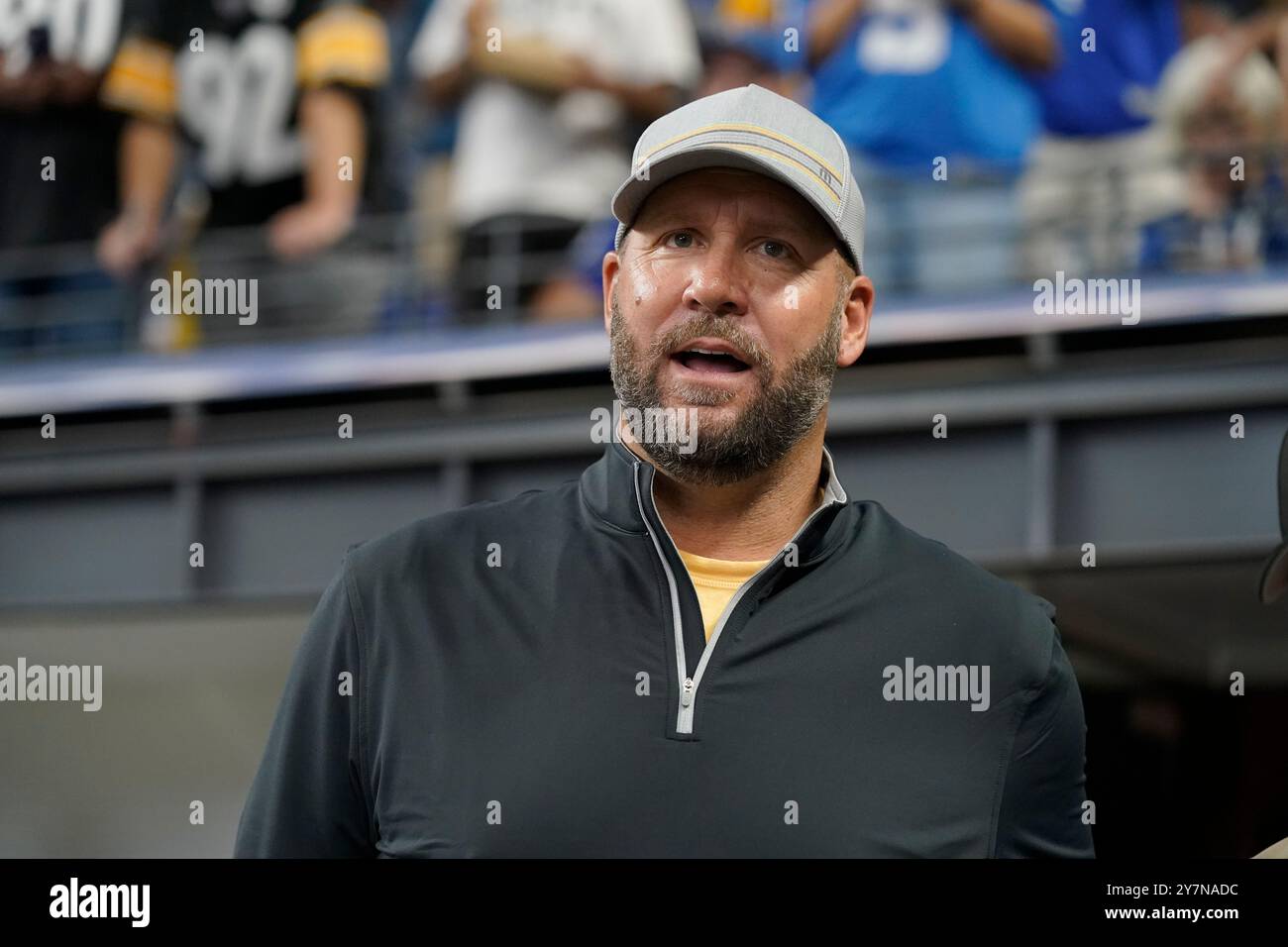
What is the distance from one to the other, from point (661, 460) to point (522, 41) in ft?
18.9

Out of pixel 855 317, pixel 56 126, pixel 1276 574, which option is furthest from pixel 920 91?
pixel 855 317

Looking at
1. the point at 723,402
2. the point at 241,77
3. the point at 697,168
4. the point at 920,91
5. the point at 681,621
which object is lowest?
the point at 681,621

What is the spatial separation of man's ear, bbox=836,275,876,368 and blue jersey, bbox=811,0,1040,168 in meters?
4.82

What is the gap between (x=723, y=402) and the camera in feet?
7.52

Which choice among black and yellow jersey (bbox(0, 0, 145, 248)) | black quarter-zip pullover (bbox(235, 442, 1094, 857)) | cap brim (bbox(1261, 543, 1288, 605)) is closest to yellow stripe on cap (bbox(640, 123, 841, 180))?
black quarter-zip pullover (bbox(235, 442, 1094, 857))

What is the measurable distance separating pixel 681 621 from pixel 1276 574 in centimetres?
137

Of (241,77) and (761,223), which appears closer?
(761,223)

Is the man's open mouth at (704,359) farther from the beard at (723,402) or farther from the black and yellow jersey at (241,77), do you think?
the black and yellow jersey at (241,77)

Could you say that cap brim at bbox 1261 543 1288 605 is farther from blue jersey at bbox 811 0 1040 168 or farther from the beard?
blue jersey at bbox 811 0 1040 168

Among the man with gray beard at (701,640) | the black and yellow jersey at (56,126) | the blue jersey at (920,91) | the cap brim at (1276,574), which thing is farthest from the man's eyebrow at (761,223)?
the black and yellow jersey at (56,126)

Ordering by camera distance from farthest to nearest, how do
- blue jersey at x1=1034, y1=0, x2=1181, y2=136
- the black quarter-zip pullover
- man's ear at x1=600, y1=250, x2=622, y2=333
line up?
blue jersey at x1=1034, y1=0, x2=1181, y2=136, man's ear at x1=600, y1=250, x2=622, y2=333, the black quarter-zip pullover

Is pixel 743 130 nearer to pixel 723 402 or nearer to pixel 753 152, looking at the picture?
pixel 753 152

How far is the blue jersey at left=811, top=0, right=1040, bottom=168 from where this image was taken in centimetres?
727

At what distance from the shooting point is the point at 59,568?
986 centimetres
